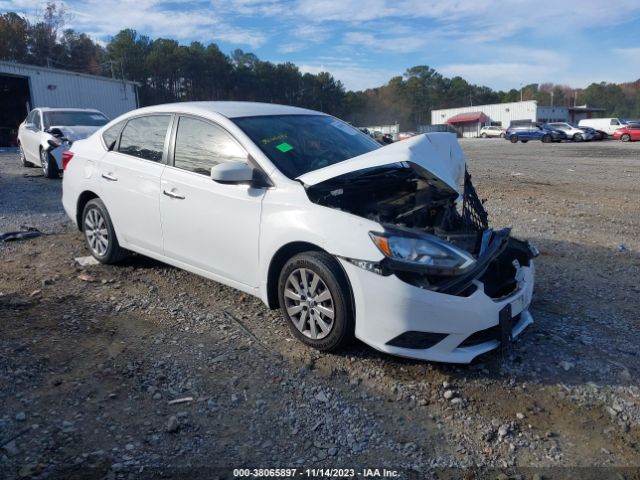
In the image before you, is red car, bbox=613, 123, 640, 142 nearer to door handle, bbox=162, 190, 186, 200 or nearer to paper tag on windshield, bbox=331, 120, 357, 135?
paper tag on windshield, bbox=331, 120, 357, 135

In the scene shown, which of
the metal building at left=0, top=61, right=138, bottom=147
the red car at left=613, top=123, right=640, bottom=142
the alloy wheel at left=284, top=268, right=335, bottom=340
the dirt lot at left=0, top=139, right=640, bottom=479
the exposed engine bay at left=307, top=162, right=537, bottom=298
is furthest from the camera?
the red car at left=613, top=123, right=640, bottom=142

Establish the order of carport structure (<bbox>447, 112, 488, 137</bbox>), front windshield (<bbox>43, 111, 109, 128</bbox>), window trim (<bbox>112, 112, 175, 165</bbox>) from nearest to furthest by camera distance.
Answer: window trim (<bbox>112, 112, 175, 165</bbox>)
front windshield (<bbox>43, 111, 109, 128</bbox>)
carport structure (<bbox>447, 112, 488, 137</bbox>)

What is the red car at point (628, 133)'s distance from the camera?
36.4 m

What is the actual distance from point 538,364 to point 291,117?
2.97 m

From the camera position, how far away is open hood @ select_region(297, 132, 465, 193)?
3545 millimetres

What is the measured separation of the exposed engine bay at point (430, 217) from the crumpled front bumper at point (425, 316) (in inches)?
3.0

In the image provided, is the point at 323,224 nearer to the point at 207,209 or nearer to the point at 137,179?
the point at 207,209

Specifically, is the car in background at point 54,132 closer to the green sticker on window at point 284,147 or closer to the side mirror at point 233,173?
the green sticker on window at point 284,147

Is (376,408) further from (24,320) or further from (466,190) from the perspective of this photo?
(24,320)

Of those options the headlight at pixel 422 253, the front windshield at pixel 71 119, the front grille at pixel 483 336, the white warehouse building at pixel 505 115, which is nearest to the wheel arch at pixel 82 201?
the headlight at pixel 422 253

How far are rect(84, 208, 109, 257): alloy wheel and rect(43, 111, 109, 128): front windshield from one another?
7992mm

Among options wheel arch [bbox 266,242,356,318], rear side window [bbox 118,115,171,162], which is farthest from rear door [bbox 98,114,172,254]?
wheel arch [bbox 266,242,356,318]

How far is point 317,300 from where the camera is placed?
11.7 ft

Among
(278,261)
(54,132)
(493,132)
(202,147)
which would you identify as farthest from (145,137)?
(493,132)
